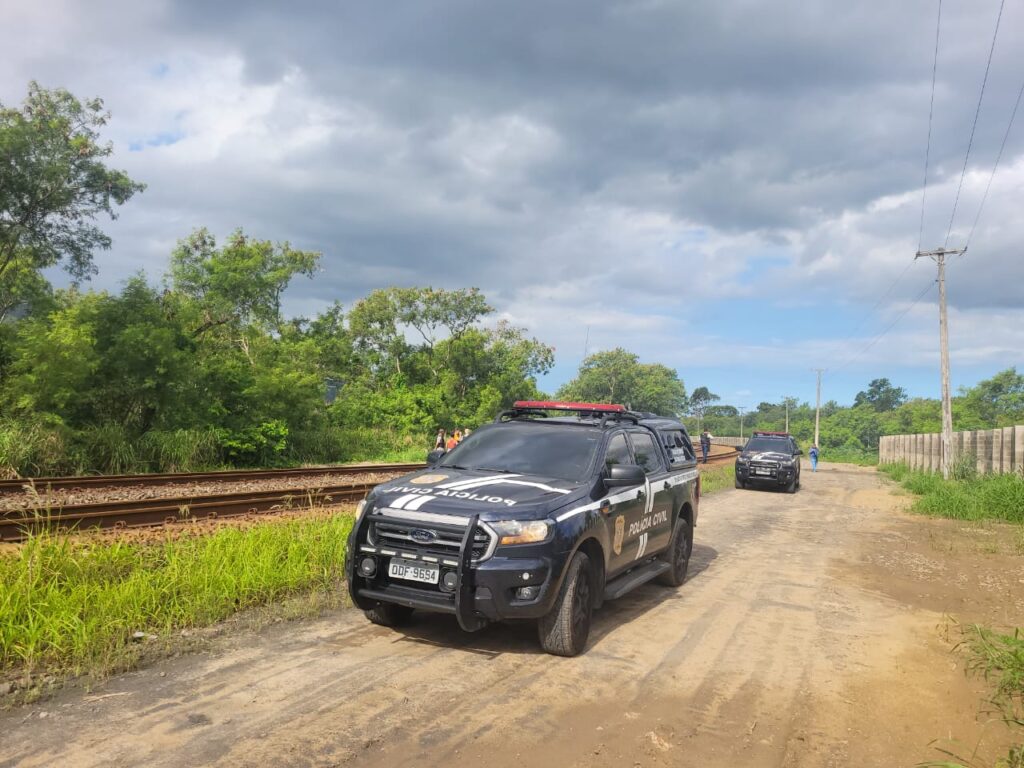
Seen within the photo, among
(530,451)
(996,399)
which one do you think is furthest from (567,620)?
(996,399)

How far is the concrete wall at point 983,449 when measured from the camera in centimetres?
1786

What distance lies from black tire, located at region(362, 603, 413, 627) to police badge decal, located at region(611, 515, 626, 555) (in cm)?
184

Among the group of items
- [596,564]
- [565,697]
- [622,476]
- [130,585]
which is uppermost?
[622,476]

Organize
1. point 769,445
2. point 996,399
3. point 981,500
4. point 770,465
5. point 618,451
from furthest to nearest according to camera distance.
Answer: point 996,399 → point 769,445 → point 770,465 → point 981,500 → point 618,451

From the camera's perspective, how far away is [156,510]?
10.2m

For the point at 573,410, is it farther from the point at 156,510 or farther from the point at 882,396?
the point at 882,396

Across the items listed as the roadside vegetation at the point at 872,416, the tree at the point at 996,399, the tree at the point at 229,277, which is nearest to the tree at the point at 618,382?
the roadside vegetation at the point at 872,416

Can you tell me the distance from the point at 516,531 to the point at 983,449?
21181 mm

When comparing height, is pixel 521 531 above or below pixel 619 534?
above

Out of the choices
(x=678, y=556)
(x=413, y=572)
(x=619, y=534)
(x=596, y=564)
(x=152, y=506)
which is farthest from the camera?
(x=152, y=506)

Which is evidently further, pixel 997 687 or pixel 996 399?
pixel 996 399

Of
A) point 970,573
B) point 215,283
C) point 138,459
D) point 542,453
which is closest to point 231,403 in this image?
point 138,459

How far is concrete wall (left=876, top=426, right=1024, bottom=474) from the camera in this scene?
17.9 meters

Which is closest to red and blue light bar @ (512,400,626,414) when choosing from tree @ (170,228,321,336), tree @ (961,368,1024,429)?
→ tree @ (170,228,321,336)
